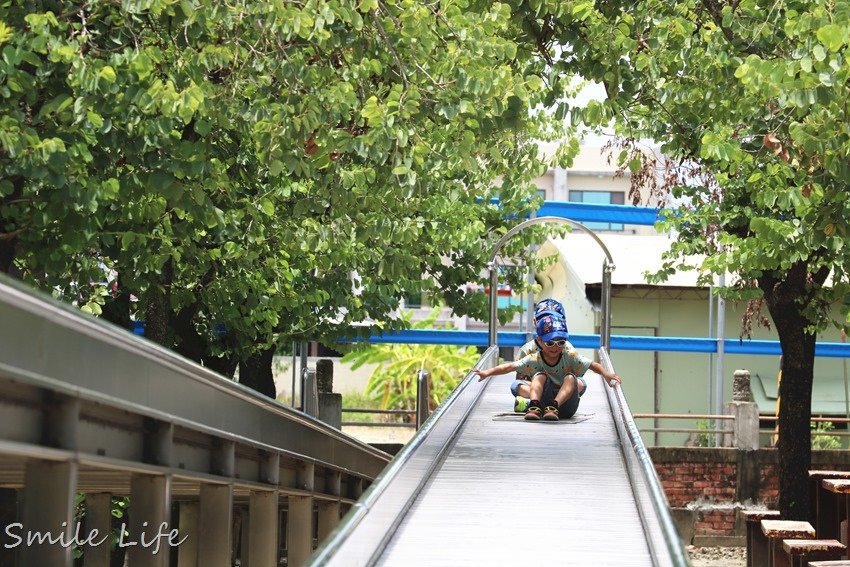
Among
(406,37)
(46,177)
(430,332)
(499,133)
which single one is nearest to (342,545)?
(46,177)

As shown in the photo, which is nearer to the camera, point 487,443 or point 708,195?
point 487,443

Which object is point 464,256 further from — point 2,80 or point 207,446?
point 207,446

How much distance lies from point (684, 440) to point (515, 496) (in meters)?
21.5

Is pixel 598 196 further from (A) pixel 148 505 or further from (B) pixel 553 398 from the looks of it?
(A) pixel 148 505

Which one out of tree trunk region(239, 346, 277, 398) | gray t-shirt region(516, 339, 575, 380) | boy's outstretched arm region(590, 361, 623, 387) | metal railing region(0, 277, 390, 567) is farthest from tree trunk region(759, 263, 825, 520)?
metal railing region(0, 277, 390, 567)

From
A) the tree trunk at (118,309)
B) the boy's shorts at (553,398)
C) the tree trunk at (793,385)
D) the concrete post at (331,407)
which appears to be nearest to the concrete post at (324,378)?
the concrete post at (331,407)

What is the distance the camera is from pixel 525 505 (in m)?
8.81

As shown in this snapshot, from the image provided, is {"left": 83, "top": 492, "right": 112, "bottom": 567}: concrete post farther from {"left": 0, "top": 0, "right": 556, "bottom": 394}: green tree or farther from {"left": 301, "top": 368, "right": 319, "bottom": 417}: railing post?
{"left": 301, "top": 368, "right": 319, "bottom": 417}: railing post

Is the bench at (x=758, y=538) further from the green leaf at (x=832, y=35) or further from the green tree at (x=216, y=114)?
the green leaf at (x=832, y=35)

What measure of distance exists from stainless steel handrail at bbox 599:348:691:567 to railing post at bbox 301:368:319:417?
12890mm

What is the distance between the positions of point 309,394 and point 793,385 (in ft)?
28.8

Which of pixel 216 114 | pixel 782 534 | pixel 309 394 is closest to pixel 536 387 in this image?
pixel 782 534

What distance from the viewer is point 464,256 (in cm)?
2514

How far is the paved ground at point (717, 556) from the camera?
2337 cm
